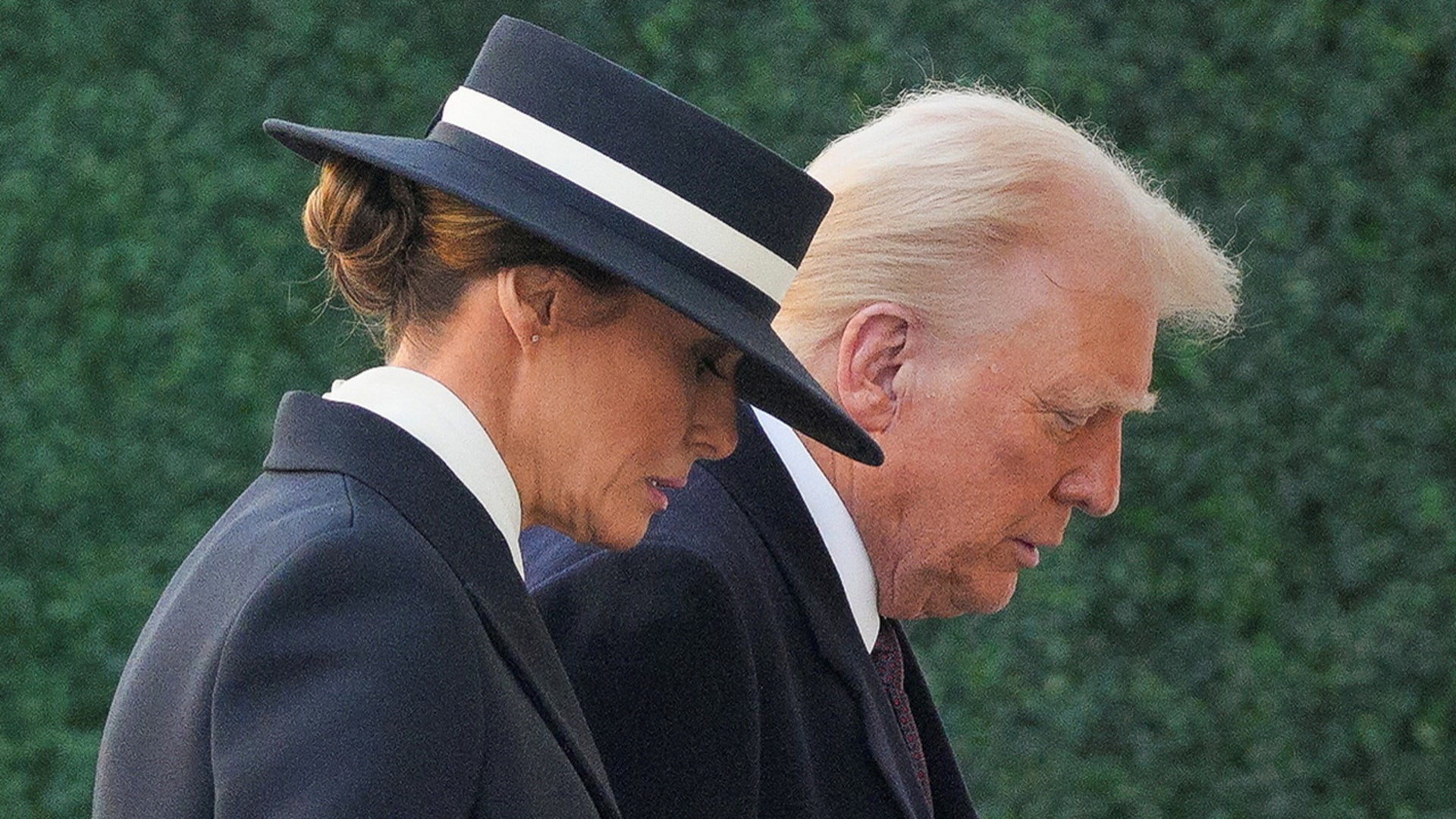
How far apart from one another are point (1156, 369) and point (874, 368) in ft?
5.83

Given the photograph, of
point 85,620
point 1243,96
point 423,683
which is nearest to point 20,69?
point 85,620

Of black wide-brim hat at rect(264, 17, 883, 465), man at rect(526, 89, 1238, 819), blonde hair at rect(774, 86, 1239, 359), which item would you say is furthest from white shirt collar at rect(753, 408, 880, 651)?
black wide-brim hat at rect(264, 17, 883, 465)

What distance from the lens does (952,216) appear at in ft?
8.13

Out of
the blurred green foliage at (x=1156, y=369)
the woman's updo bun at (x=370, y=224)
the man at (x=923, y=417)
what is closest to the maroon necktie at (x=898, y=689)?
the man at (x=923, y=417)

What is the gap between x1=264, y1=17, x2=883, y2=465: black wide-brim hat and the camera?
1807 mm

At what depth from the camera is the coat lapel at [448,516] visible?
1.72m

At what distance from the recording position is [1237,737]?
409 centimetres

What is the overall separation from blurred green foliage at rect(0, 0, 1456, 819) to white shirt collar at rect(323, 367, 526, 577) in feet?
7.93

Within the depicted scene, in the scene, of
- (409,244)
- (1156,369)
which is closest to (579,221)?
(409,244)

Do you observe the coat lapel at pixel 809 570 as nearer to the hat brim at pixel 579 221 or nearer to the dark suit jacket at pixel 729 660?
the dark suit jacket at pixel 729 660

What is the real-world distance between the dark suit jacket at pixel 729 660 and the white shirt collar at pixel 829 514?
49 millimetres

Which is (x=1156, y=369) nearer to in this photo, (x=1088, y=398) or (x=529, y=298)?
(x=1088, y=398)

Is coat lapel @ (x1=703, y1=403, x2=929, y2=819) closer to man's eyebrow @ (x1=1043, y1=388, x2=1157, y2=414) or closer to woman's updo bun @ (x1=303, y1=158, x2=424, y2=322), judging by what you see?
man's eyebrow @ (x1=1043, y1=388, x2=1157, y2=414)

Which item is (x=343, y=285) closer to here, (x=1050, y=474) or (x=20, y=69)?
(x=1050, y=474)
